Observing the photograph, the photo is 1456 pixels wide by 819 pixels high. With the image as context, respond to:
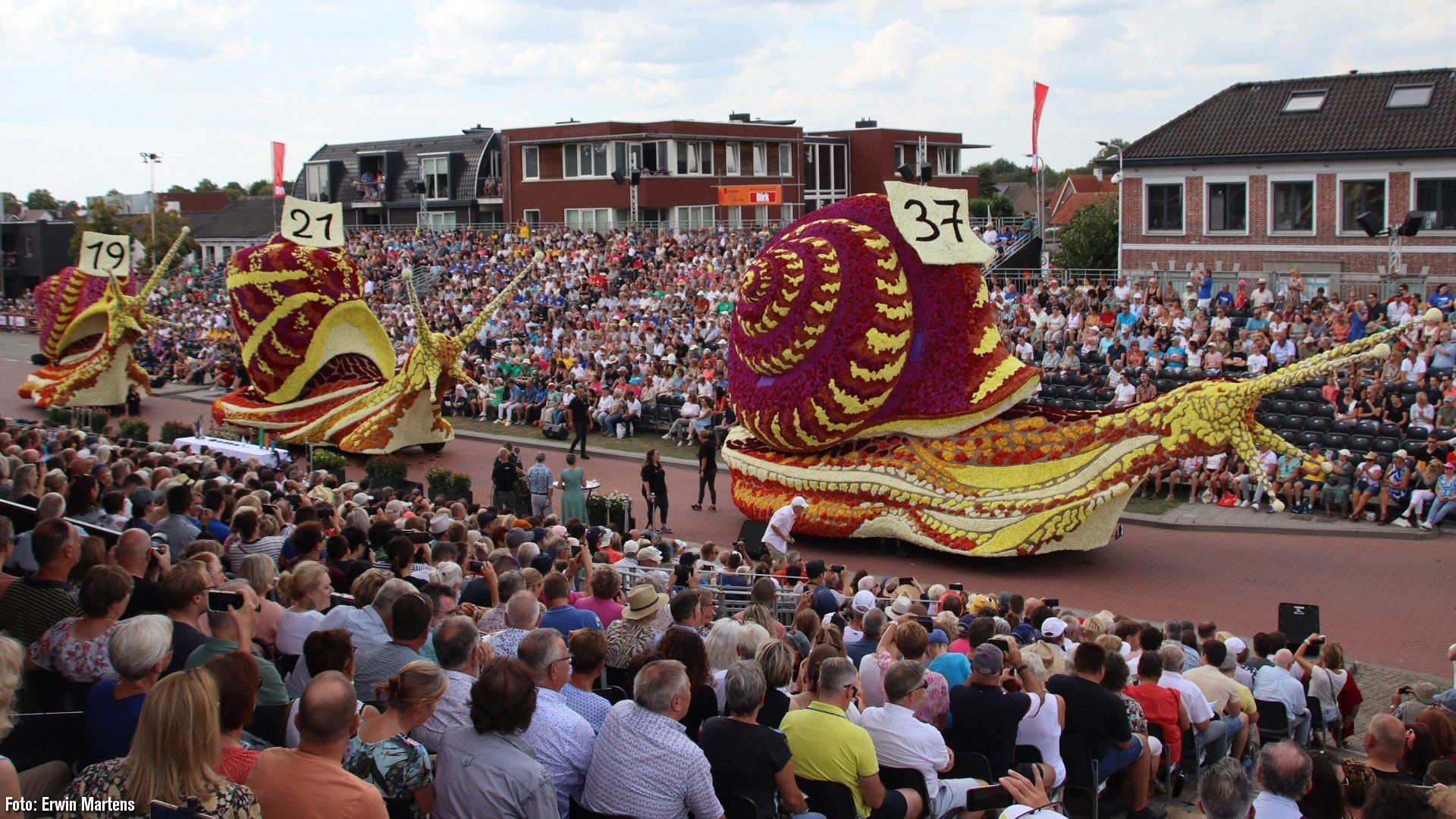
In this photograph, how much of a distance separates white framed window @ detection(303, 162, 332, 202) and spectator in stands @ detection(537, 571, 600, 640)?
48361 millimetres

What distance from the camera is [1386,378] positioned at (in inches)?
722

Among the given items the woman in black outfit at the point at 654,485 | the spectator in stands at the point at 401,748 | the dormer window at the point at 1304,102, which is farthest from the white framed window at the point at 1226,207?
the spectator in stands at the point at 401,748

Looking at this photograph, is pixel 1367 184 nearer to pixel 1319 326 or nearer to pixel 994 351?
pixel 1319 326

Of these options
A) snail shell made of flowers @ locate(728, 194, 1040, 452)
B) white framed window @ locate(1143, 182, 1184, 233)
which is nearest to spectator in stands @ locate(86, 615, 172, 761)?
snail shell made of flowers @ locate(728, 194, 1040, 452)

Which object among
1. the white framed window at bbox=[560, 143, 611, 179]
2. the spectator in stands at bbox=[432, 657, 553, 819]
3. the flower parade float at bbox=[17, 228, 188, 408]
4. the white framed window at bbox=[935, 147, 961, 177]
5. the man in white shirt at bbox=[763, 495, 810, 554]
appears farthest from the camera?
the white framed window at bbox=[935, 147, 961, 177]

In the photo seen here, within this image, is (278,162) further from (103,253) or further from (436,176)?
(103,253)

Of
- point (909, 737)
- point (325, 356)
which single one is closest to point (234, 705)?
point (909, 737)

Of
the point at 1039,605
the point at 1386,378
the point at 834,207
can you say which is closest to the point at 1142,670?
the point at 1039,605

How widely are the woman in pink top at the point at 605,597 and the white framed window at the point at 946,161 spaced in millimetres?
43196

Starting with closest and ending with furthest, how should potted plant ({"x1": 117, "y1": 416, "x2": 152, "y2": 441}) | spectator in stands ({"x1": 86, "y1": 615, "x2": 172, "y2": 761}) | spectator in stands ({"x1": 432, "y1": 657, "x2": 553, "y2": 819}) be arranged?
spectator in stands ({"x1": 432, "y1": 657, "x2": 553, "y2": 819}) → spectator in stands ({"x1": 86, "y1": 615, "x2": 172, "y2": 761}) → potted plant ({"x1": 117, "y1": 416, "x2": 152, "y2": 441})

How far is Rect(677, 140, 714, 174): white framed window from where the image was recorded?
4238 centimetres

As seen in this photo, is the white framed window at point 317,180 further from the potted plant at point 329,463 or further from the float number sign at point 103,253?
the potted plant at point 329,463

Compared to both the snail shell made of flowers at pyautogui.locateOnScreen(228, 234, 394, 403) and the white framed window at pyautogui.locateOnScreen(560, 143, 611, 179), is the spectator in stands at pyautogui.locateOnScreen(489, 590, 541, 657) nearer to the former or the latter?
the snail shell made of flowers at pyautogui.locateOnScreen(228, 234, 394, 403)

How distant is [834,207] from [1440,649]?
847cm
